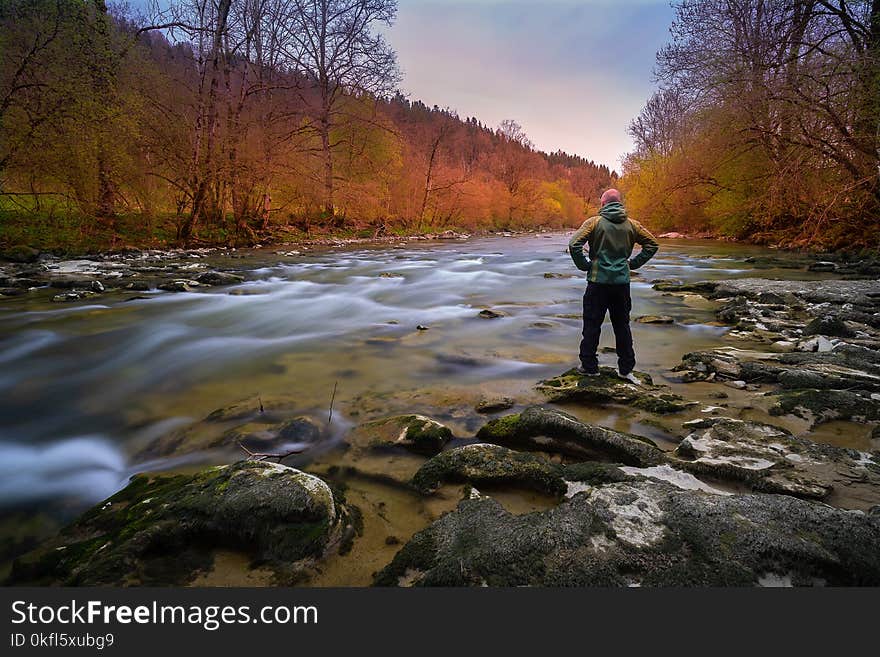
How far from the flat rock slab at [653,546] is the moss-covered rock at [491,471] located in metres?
0.43

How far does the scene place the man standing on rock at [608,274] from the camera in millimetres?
4676

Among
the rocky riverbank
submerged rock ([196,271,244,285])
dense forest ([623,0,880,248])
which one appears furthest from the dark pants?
dense forest ([623,0,880,248])

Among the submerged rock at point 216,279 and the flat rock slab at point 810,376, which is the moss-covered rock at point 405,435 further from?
the submerged rock at point 216,279

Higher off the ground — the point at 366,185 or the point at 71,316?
the point at 366,185

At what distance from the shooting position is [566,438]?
3.07 metres

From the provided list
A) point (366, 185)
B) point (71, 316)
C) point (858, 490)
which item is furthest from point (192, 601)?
point (366, 185)

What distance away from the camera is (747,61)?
1541cm

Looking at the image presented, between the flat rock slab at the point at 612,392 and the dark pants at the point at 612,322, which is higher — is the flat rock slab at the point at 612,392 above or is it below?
below

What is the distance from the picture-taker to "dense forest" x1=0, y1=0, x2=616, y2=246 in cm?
1229

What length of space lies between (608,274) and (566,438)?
2366mm

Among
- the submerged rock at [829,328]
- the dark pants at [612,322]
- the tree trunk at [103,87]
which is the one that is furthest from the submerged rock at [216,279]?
the submerged rock at [829,328]

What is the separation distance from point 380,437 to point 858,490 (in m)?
2.87

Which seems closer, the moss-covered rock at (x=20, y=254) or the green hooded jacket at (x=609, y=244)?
the green hooded jacket at (x=609, y=244)

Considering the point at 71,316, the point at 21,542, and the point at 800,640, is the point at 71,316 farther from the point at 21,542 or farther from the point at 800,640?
the point at 800,640
